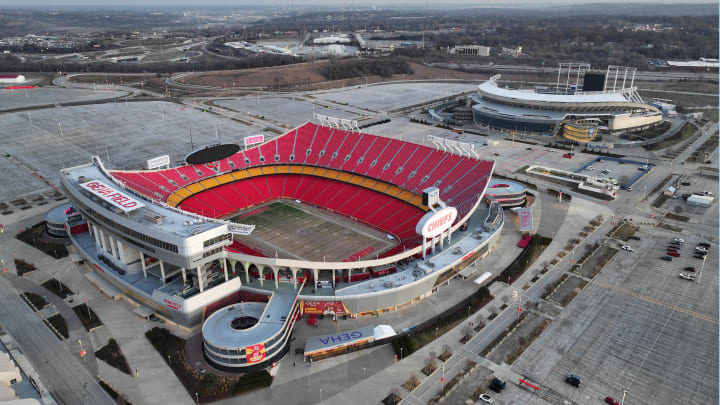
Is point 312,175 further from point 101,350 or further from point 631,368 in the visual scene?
point 631,368

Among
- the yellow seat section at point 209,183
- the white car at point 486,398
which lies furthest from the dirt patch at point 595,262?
the yellow seat section at point 209,183

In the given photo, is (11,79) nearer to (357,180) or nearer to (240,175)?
(240,175)

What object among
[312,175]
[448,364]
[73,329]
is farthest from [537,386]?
[312,175]

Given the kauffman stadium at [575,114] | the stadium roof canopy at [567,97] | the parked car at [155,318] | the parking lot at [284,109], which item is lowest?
the parked car at [155,318]

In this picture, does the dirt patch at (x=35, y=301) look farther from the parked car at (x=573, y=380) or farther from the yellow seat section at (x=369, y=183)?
the parked car at (x=573, y=380)

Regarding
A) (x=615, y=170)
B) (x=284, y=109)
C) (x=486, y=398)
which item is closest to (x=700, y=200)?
(x=615, y=170)

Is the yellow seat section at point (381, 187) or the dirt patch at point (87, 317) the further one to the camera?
the yellow seat section at point (381, 187)

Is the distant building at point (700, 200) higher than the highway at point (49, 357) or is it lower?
higher
